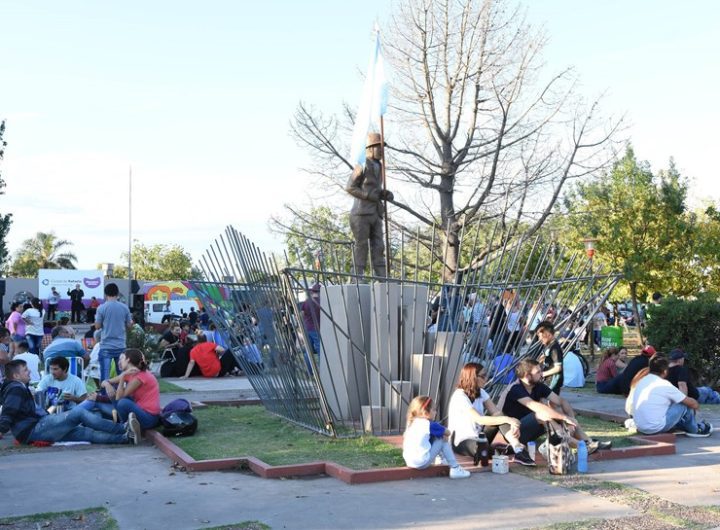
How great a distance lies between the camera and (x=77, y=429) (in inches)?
357

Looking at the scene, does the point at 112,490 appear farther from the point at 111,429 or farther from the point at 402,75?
the point at 402,75

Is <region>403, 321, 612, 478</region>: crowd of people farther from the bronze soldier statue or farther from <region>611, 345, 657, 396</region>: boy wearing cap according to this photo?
<region>611, 345, 657, 396</region>: boy wearing cap

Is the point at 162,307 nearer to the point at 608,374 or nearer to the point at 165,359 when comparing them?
the point at 165,359

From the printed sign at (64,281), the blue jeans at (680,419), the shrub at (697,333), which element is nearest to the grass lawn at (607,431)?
the blue jeans at (680,419)

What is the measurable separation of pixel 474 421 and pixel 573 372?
7.90 meters

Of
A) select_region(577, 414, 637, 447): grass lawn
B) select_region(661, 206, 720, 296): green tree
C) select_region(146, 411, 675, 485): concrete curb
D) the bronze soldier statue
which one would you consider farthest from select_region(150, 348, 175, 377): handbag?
select_region(661, 206, 720, 296): green tree

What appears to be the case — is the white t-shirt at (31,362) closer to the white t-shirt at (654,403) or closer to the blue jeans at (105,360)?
the blue jeans at (105,360)

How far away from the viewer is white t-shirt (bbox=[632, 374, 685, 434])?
9.16m

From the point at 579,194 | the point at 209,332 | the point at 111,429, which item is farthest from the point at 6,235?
the point at 579,194

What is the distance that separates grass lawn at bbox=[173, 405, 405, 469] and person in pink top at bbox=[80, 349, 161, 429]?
480 millimetres

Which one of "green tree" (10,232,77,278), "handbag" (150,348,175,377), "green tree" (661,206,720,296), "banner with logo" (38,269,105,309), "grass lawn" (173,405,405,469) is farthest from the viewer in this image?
"green tree" (10,232,77,278)

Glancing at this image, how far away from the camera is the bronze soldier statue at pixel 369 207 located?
10.4 meters

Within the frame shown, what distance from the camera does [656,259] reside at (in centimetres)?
2680

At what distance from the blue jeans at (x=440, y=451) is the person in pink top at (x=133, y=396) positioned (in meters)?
3.63
